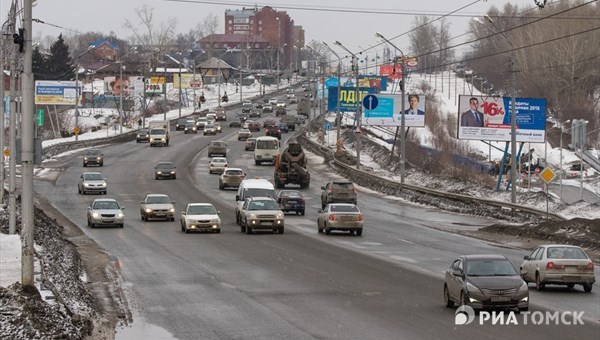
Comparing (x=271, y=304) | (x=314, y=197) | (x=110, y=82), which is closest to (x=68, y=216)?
(x=314, y=197)

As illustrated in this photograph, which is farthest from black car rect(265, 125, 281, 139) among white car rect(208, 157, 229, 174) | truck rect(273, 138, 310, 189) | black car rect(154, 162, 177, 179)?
truck rect(273, 138, 310, 189)

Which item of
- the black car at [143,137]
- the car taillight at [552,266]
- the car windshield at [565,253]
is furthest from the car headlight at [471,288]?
the black car at [143,137]

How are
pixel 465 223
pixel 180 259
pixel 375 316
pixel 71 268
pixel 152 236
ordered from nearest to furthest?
pixel 375 316 → pixel 71 268 → pixel 180 259 → pixel 152 236 → pixel 465 223

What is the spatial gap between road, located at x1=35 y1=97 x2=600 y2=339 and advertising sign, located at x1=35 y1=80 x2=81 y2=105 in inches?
1955

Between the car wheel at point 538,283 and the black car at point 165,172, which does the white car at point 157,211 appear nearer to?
the black car at point 165,172

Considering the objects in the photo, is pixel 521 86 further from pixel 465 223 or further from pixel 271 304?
pixel 271 304

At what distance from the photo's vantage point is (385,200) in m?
66.2

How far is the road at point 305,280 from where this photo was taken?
19844 mm

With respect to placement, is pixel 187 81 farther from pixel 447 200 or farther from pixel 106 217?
pixel 106 217

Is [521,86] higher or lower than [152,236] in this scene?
higher

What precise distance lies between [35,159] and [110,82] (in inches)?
Answer: 5754

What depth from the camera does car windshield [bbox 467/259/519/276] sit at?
2170cm

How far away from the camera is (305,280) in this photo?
28375 millimetres

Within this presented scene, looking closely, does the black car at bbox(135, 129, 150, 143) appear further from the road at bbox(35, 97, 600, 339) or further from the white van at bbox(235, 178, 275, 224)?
the white van at bbox(235, 178, 275, 224)
